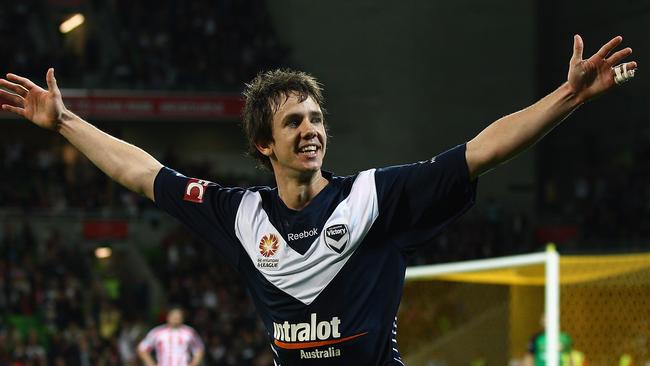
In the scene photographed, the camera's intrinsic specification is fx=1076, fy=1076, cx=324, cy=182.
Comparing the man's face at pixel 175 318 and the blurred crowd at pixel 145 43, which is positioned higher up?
the blurred crowd at pixel 145 43

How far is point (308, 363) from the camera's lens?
320cm

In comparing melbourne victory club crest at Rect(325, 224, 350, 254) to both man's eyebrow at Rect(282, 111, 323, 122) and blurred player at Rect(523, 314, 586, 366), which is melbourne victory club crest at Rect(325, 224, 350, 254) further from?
blurred player at Rect(523, 314, 586, 366)

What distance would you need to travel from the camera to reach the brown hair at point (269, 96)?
3.34 m

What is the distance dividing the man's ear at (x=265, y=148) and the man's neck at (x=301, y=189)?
4.3 inches

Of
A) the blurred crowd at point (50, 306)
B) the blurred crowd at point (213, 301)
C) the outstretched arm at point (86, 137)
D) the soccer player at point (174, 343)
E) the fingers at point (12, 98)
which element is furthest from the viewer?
the blurred crowd at point (213, 301)

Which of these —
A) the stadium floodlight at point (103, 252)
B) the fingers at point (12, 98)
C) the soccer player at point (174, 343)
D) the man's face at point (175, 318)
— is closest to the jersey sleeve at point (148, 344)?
the soccer player at point (174, 343)

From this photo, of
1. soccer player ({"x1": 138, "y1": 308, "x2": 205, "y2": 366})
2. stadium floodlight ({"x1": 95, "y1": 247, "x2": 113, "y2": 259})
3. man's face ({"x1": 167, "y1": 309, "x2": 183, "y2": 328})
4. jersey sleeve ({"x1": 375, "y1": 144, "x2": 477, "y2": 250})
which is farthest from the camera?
stadium floodlight ({"x1": 95, "y1": 247, "x2": 113, "y2": 259})

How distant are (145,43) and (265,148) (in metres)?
22.8

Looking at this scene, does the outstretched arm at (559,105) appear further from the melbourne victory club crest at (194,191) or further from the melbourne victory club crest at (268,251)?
the melbourne victory club crest at (194,191)

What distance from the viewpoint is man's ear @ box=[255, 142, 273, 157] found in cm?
343

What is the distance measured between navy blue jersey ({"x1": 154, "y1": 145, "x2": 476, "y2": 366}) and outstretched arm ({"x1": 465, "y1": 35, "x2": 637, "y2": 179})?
0.14 metres

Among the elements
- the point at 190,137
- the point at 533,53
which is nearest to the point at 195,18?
the point at 190,137

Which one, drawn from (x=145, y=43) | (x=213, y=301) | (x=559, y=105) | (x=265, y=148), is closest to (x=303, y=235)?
(x=265, y=148)

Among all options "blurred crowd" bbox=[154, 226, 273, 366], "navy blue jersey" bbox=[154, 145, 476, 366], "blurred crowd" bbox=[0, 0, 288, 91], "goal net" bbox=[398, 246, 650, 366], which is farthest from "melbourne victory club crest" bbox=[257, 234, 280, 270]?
"blurred crowd" bbox=[0, 0, 288, 91]
